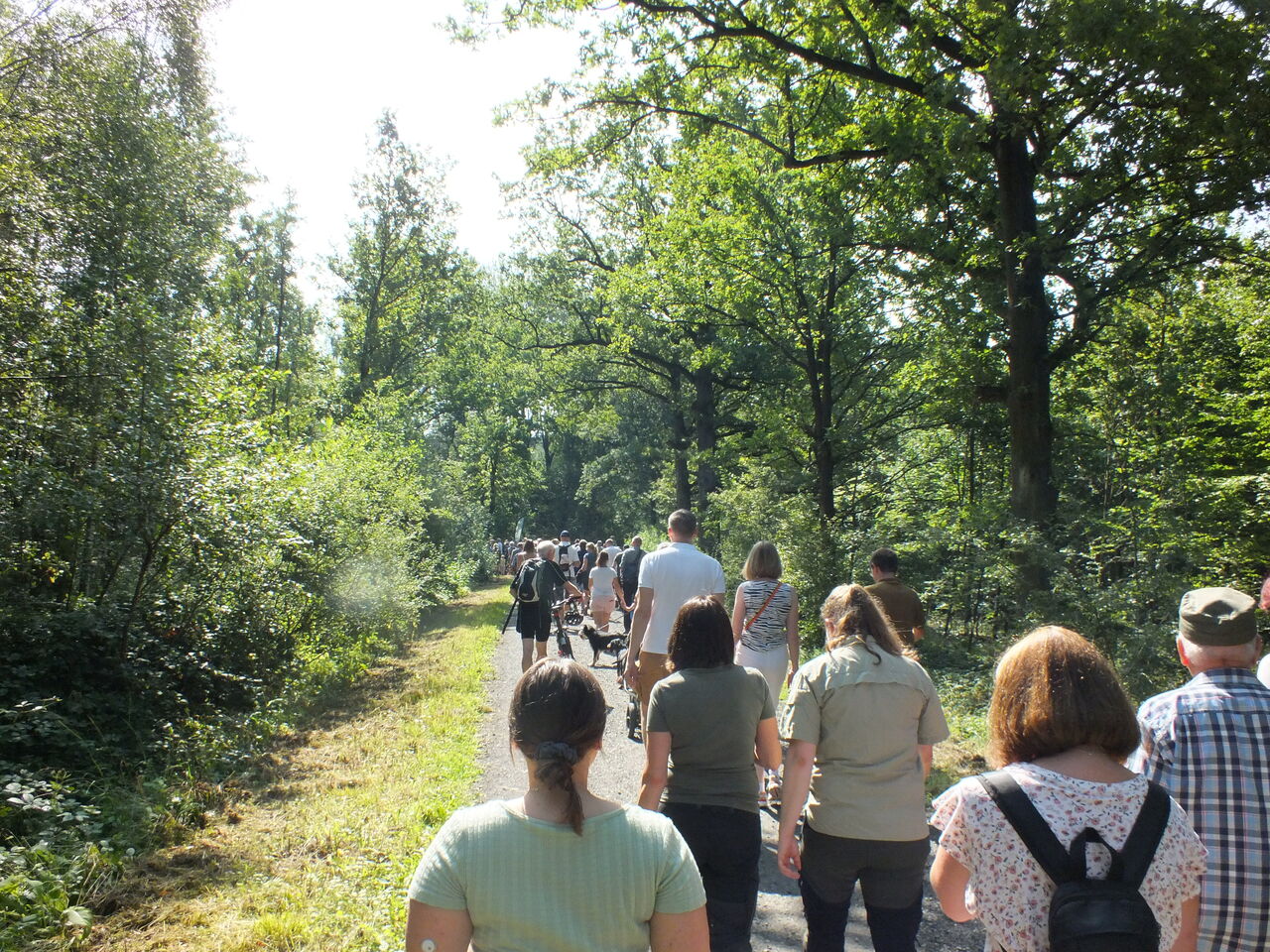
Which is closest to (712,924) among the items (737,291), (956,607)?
(956,607)

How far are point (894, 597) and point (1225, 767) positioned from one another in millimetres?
4118

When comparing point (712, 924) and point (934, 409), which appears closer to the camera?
point (712, 924)

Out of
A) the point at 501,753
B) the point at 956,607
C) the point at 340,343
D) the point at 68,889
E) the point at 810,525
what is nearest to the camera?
the point at 68,889

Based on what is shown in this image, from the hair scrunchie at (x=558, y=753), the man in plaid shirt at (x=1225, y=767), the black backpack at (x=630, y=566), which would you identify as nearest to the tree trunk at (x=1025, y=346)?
the man in plaid shirt at (x=1225, y=767)

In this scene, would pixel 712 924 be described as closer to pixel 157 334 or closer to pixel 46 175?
pixel 157 334

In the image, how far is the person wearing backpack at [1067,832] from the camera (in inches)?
75.7

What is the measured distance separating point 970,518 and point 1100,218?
4.89 m

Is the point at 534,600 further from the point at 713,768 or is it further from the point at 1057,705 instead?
the point at 1057,705

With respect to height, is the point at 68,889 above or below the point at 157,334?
below

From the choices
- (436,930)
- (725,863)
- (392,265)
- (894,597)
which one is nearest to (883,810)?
(725,863)

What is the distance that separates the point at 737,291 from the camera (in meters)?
17.4

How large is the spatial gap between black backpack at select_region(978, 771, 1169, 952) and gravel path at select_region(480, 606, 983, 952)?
1.37m

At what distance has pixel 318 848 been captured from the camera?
231 inches

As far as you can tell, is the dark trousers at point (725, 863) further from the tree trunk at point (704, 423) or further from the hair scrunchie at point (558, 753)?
the tree trunk at point (704, 423)
